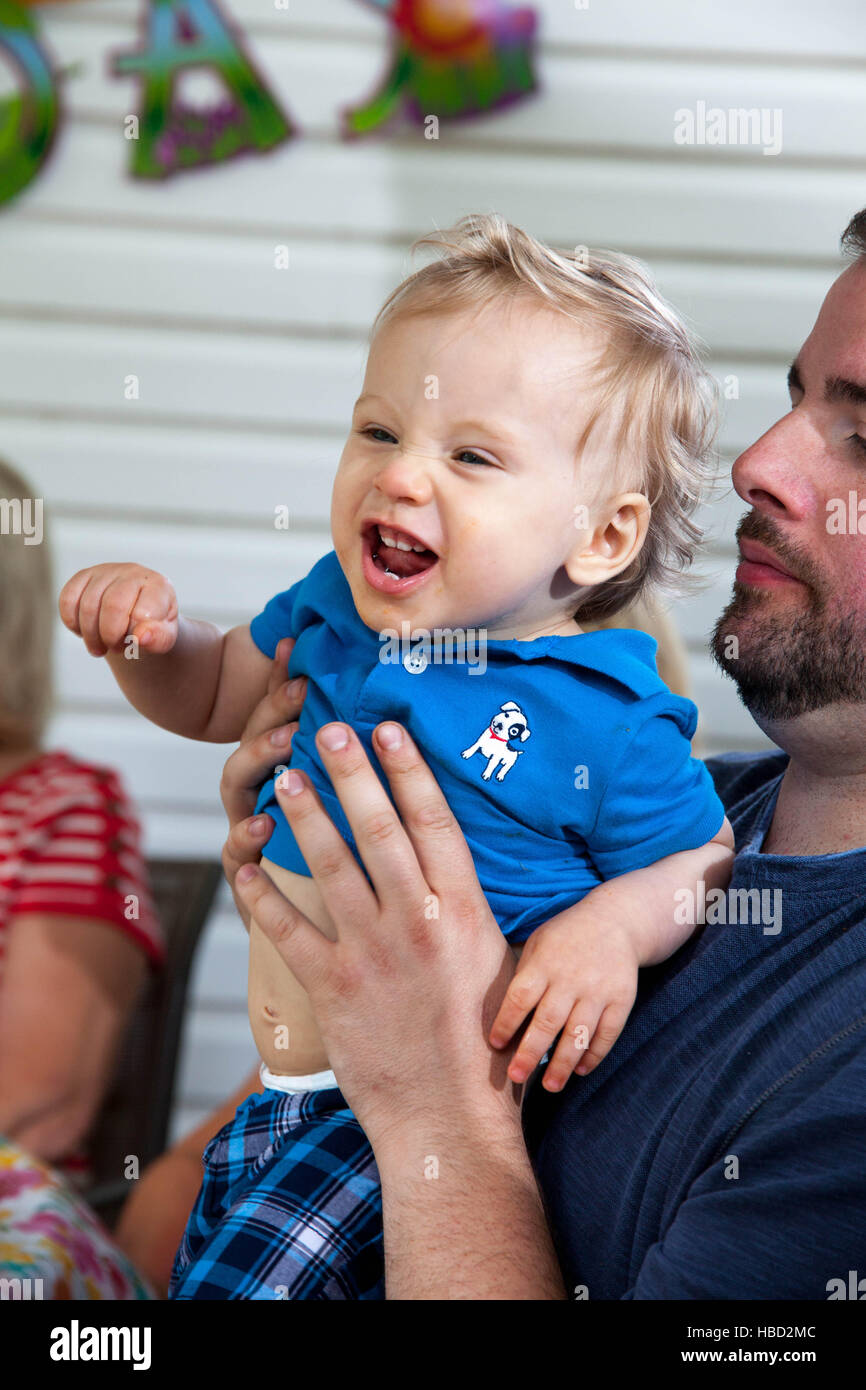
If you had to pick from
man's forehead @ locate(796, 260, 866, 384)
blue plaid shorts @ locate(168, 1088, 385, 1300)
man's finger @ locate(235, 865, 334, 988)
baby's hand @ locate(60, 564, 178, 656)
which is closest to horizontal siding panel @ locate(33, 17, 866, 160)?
man's forehead @ locate(796, 260, 866, 384)

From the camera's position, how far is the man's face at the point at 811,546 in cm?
118

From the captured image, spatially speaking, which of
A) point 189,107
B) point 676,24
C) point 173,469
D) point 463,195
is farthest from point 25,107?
point 676,24

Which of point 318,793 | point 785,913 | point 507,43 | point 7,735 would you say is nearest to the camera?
point 785,913

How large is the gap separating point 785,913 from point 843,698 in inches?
8.3

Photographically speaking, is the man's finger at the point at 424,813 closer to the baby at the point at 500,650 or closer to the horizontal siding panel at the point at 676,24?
the baby at the point at 500,650

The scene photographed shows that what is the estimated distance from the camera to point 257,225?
117 inches

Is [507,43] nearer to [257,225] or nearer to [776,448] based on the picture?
[257,225]

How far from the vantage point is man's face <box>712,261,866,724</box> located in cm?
118

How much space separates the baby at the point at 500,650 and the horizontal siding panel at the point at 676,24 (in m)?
2.01

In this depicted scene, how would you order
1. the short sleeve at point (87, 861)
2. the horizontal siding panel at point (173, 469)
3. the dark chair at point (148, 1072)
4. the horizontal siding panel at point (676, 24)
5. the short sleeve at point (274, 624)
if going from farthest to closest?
the horizontal siding panel at point (173, 469) → the horizontal siding panel at point (676, 24) → the dark chair at point (148, 1072) → the short sleeve at point (87, 861) → the short sleeve at point (274, 624)

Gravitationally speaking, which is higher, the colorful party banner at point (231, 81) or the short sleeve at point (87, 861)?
the colorful party banner at point (231, 81)

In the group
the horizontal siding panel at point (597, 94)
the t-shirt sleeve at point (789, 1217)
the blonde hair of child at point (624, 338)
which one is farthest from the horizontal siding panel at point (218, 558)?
the t-shirt sleeve at point (789, 1217)

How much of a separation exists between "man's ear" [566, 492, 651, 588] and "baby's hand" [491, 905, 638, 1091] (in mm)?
334
